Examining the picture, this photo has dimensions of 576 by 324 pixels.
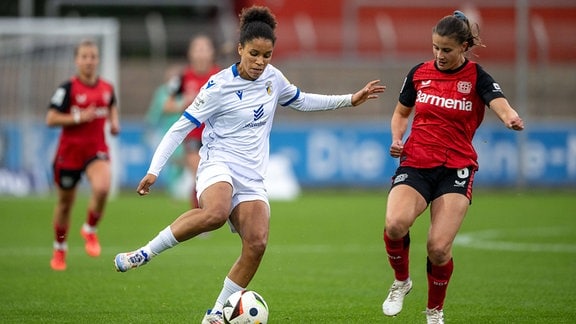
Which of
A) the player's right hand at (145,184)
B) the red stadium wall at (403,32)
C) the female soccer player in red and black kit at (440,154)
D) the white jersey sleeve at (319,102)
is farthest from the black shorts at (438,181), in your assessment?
the red stadium wall at (403,32)

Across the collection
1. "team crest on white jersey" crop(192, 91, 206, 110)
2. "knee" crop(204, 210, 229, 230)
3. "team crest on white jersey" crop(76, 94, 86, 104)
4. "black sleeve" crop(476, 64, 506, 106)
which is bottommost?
"knee" crop(204, 210, 229, 230)

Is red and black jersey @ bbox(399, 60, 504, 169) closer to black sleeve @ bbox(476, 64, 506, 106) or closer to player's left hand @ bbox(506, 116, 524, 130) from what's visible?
black sleeve @ bbox(476, 64, 506, 106)

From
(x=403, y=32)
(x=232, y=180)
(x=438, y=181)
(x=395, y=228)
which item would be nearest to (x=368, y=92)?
(x=438, y=181)

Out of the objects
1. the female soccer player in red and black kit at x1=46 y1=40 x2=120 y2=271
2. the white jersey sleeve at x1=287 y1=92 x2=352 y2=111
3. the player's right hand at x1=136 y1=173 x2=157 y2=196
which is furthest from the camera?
the female soccer player in red and black kit at x1=46 y1=40 x2=120 y2=271

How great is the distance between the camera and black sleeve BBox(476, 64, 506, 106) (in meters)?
7.82

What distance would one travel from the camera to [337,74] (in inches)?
1088

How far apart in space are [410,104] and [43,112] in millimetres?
17859

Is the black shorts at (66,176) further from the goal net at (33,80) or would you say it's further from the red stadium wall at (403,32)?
the red stadium wall at (403,32)

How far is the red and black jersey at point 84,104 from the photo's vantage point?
1238 centimetres

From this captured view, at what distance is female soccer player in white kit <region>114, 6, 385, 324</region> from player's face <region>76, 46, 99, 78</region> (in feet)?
15.4

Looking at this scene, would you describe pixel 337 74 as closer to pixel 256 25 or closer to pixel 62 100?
pixel 62 100

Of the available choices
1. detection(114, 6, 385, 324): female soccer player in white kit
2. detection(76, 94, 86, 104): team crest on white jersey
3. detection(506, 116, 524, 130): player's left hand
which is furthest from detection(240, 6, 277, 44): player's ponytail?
detection(76, 94, 86, 104): team crest on white jersey

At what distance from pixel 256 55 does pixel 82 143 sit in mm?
5078

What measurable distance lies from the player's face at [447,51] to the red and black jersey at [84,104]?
5.67 metres
